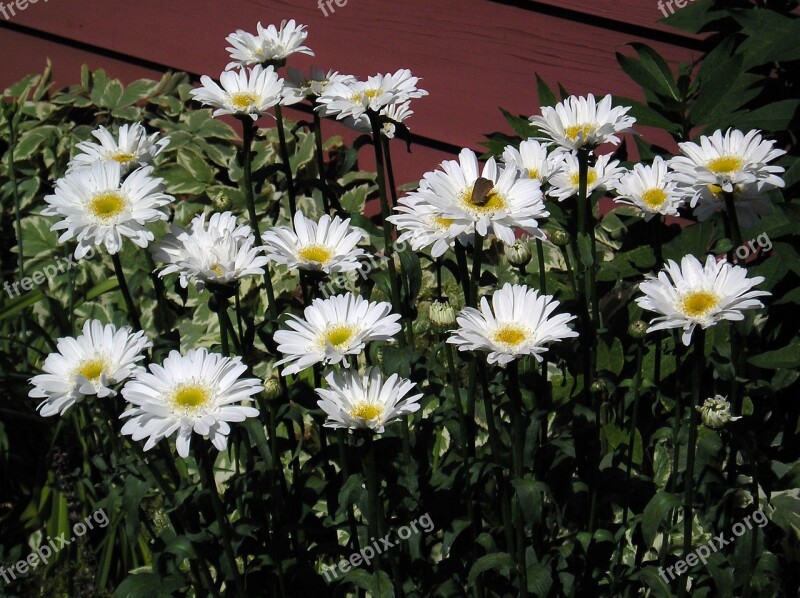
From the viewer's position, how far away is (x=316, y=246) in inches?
78.8

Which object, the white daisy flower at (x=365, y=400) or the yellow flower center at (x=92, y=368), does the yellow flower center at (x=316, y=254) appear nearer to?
the white daisy flower at (x=365, y=400)

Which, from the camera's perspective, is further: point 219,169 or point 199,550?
point 219,169

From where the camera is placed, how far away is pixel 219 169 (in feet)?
12.7

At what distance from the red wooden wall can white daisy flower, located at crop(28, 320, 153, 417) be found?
199 cm

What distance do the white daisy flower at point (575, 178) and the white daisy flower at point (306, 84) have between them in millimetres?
Answer: 562

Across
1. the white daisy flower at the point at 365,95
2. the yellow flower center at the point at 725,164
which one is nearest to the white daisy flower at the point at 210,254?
the white daisy flower at the point at 365,95

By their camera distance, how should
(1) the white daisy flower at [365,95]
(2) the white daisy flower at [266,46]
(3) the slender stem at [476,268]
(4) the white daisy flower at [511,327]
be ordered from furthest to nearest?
(2) the white daisy flower at [266,46]
(1) the white daisy flower at [365,95]
(3) the slender stem at [476,268]
(4) the white daisy flower at [511,327]

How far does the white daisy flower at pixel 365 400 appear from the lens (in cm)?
170

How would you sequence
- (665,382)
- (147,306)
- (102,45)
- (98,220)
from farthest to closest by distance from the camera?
1. (102,45)
2. (147,306)
3. (665,382)
4. (98,220)

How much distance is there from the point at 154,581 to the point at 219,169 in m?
2.23

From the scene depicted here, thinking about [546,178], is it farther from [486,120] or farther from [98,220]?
[486,120]

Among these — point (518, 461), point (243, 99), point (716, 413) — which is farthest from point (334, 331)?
point (716, 413)

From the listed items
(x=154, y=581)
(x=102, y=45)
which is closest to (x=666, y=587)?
(x=154, y=581)

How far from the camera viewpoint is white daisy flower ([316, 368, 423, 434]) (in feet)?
5.58
